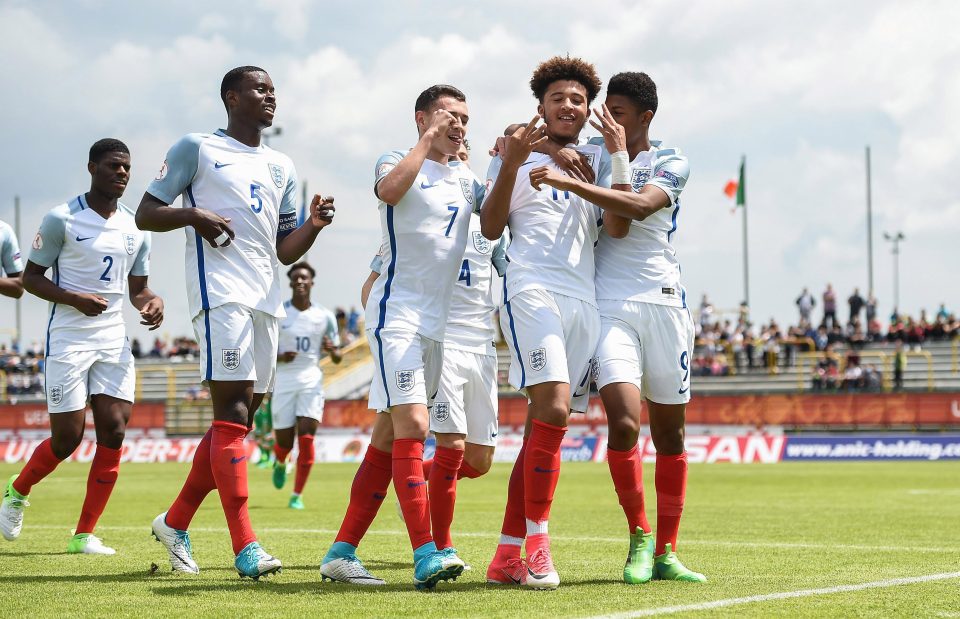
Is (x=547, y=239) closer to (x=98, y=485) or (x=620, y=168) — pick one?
(x=620, y=168)

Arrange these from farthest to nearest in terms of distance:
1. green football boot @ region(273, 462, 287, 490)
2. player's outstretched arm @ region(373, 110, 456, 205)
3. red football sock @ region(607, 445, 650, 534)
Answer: green football boot @ region(273, 462, 287, 490), red football sock @ region(607, 445, 650, 534), player's outstretched arm @ region(373, 110, 456, 205)

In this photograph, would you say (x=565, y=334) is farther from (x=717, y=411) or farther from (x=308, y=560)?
(x=717, y=411)

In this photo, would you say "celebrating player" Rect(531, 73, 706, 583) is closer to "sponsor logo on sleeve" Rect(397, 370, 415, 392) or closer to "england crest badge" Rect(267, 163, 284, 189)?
"sponsor logo on sleeve" Rect(397, 370, 415, 392)

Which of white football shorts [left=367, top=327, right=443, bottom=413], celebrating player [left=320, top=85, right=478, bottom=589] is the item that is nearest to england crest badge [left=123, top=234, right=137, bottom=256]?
celebrating player [left=320, top=85, right=478, bottom=589]

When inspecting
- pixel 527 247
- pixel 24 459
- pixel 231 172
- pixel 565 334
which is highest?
pixel 231 172

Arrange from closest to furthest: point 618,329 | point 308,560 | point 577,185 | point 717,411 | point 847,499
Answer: point 577,185 → point 618,329 → point 308,560 → point 847,499 → point 717,411

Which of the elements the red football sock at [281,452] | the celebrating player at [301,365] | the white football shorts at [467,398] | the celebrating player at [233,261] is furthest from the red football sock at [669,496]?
the red football sock at [281,452]

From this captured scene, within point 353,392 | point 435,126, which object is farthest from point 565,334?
point 353,392

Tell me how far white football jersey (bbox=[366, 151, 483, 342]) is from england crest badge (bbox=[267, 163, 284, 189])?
84 cm

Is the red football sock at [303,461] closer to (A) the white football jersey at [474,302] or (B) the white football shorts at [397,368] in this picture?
(A) the white football jersey at [474,302]

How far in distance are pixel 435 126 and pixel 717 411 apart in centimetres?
2520

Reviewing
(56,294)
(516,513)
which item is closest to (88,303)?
(56,294)

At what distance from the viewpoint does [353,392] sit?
41969mm

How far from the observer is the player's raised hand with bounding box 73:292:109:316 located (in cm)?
834
